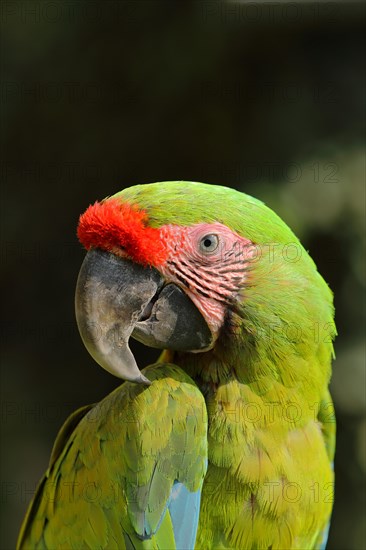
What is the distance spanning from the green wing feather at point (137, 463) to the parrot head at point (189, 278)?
0.06 meters

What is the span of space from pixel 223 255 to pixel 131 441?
406mm

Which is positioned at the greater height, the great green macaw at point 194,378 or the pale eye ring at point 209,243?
the pale eye ring at point 209,243

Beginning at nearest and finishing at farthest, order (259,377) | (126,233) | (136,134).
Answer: (126,233), (259,377), (136,134)

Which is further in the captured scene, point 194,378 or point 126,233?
point 194,378

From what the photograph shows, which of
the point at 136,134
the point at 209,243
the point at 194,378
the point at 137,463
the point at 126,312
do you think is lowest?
the point at 137,463

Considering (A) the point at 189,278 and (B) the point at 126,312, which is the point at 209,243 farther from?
(B) the point at 126,312

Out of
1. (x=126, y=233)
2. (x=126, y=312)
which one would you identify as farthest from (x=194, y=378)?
(x=126, y=233)

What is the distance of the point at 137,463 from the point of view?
1.27m

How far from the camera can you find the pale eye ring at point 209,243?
51.1 inches

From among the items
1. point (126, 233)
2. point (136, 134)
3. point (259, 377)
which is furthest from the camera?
point (136, 134)

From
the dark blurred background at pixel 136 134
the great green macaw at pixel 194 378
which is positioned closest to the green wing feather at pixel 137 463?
the great green macaw at pixel 194 378

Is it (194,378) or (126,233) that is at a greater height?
(126,233)

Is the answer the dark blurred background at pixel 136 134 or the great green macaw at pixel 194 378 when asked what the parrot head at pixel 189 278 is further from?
the dark blurred background at pixel 136 134

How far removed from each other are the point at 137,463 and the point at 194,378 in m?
0.22
